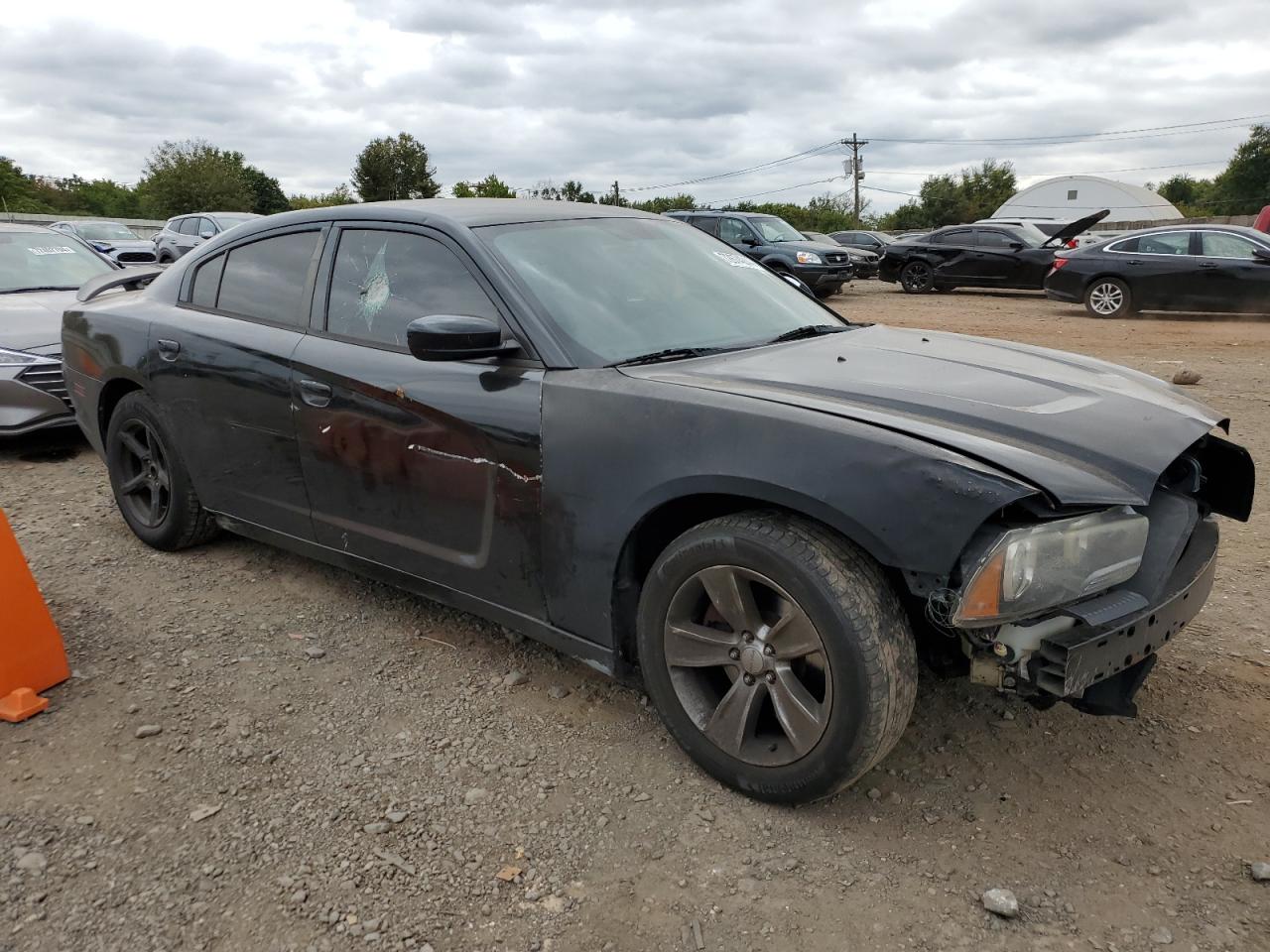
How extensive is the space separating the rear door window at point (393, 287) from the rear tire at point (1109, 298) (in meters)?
13.2

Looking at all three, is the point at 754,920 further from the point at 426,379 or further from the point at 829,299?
the point at 829,299

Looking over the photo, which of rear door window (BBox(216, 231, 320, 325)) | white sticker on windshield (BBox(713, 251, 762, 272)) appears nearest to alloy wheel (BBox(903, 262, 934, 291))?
white sticker on windshield (BBox(713, 251, 762, 272))

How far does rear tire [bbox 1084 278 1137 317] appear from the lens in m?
13.6

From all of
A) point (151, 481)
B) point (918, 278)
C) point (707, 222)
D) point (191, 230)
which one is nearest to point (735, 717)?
point (151, 481)

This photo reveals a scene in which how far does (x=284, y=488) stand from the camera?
352 cm

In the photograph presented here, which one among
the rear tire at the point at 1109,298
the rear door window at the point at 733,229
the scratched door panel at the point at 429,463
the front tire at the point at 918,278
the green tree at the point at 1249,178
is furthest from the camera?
the green tree at the point at 1249,178

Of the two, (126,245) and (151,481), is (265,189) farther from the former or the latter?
(151,481)

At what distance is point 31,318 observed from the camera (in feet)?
20.9

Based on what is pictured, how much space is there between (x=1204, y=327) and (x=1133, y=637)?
12.3m

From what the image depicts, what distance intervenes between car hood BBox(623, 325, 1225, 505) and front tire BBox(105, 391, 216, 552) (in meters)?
2.42

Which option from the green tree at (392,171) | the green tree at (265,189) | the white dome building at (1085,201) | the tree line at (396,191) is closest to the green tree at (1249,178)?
the tree line at (396,191)

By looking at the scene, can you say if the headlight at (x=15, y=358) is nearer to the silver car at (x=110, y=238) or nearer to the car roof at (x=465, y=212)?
the car roof at (x=465, y=212)

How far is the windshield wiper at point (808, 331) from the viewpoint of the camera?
3.20 m

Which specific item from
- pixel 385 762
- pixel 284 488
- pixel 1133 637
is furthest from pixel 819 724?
pixel 284 488
